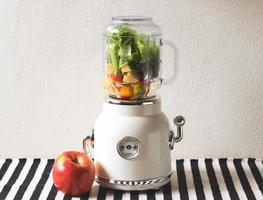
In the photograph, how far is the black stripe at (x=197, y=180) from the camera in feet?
5.02

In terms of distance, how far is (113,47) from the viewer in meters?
1.54

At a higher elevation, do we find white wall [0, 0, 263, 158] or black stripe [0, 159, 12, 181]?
white wall [0, 0, 263, 158]

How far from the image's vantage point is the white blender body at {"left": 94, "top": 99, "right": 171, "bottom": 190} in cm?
153

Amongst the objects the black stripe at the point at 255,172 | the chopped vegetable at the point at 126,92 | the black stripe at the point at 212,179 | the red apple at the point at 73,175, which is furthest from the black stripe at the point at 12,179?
the black stripe at the point at 255,172

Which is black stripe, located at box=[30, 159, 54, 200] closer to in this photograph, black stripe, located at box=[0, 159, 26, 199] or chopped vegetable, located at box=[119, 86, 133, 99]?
black stripe, located at box=[0, 159, 26, 199]

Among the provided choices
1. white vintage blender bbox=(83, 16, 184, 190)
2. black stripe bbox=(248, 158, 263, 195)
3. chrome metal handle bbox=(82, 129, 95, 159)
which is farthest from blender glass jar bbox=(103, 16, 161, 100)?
black stripe bbox=(248, 158, 263, 195)

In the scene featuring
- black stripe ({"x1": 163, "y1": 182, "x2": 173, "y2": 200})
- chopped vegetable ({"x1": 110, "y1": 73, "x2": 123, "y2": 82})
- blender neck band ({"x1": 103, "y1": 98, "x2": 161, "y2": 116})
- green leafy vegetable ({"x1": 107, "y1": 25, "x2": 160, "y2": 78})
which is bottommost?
black stripe ({"x1": 163, "y1": 182, "x2": 173, "y2": 200})

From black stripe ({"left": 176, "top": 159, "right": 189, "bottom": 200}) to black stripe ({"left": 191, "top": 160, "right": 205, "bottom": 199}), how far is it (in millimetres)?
26

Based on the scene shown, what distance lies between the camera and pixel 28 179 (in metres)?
1.64

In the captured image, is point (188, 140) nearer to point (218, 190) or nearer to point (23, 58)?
point (218, 190)

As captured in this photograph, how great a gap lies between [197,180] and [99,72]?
0.38m

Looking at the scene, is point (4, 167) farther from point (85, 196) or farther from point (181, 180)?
point (181, 180)

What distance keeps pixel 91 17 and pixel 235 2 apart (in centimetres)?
37

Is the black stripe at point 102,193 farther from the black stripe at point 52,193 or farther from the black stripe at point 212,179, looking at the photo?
the black stripe at point 212,179
